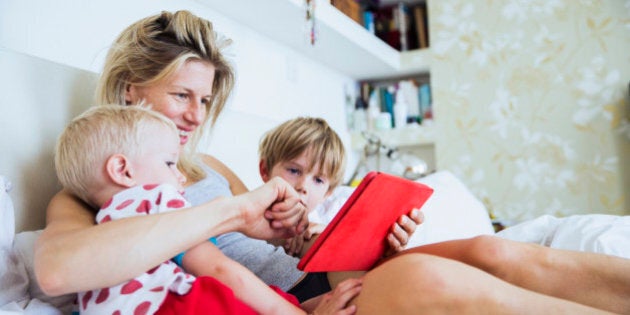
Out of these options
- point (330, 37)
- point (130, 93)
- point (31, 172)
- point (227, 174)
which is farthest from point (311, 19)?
point (31, 172)

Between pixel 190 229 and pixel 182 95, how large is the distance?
54 cm

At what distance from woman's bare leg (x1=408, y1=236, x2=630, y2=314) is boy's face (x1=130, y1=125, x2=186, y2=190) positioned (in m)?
0.58

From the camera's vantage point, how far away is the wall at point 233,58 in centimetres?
122

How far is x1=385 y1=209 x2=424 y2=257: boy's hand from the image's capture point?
3.47 ft

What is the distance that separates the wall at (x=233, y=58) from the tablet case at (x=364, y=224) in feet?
2.27

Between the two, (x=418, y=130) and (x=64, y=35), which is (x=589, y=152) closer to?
(x=418, y=130)

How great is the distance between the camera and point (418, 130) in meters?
3.17

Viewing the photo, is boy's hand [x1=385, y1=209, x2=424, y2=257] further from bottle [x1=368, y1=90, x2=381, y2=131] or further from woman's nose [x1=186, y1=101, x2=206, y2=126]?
bottle [x1=368, y1=90, x2=381, y2=131]

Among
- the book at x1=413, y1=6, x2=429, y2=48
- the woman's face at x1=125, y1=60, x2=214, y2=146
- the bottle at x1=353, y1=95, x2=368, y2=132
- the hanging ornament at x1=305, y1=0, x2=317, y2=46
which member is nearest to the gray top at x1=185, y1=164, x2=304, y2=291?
the woman's face at x1=125, y1=60, x2=214, y2=146

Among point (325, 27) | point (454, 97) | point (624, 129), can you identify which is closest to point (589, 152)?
point (624, 129)

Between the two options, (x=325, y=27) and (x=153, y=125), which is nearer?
(x=153, y=125)

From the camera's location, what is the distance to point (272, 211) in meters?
0.95

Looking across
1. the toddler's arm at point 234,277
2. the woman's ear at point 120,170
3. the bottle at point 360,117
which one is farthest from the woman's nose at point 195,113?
the bottle at point 360,117

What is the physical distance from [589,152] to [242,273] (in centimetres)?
259
